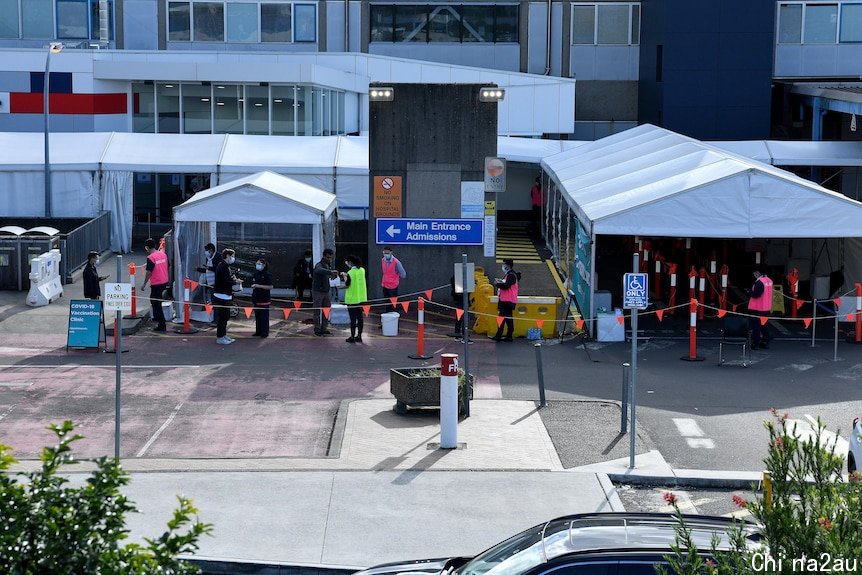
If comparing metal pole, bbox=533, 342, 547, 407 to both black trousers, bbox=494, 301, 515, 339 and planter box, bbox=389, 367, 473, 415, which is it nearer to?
planter box, bbox=389, 367, 473, 415

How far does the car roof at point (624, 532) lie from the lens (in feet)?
28.0

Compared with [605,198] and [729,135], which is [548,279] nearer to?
[605,198]

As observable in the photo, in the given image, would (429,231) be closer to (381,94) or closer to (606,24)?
(381,94)

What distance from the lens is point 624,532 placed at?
8.77 metres

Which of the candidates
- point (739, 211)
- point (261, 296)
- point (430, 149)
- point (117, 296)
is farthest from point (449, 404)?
point (430, 149)

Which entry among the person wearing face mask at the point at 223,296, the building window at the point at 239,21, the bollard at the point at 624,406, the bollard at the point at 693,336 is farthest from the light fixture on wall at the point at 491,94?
the building window at the point at 239,21

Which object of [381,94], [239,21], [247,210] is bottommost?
[247,210]

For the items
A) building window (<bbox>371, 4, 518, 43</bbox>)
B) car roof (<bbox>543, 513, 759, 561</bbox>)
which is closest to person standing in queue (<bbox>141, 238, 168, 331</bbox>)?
car roof (<bbox>543, 513, 759, 561</bbox>)

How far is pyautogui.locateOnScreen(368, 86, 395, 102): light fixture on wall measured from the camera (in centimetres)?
2614

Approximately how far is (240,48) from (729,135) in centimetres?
1985

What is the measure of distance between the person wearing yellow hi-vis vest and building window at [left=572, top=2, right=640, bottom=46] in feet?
97.2

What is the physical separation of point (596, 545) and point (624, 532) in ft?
1.00

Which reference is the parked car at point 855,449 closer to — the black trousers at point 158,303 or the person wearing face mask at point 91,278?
the black trousers at point 158,303

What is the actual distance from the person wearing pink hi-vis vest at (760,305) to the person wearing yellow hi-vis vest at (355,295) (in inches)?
286
